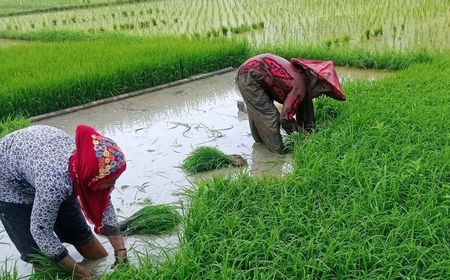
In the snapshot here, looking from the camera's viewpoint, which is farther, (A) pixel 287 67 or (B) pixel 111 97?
(B) pixel 111 97

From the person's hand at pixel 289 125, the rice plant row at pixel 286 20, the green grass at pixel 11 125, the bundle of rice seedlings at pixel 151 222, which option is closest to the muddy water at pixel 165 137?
the bundle of rice seedlings at pixel 151 222

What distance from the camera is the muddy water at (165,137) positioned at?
395 cm

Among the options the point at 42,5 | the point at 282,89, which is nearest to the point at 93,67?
the point at 282,89

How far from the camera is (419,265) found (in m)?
2.63

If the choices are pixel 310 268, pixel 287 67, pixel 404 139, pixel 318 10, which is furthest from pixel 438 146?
pixel 318 10

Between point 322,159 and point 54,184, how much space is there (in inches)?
78.0

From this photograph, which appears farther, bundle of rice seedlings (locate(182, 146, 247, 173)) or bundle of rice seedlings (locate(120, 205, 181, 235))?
bundle of rice seedlings (locate(182, 146, 247, 173))

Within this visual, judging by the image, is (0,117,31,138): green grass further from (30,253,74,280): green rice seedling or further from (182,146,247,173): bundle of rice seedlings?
(30,253,74,280): green rice seedling

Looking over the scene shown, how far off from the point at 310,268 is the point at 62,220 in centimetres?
146

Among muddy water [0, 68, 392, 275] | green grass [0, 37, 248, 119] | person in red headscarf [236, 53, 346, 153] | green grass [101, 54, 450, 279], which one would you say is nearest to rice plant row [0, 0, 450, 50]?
green grass [0, 37, 248, 119]

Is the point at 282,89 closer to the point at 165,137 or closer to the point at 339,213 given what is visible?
the point at 165,137

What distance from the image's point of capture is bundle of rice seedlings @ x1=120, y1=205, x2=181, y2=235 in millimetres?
3486

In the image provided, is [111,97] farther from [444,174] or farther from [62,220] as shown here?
[444,174]

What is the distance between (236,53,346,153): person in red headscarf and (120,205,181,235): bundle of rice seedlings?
1464 millimetres
